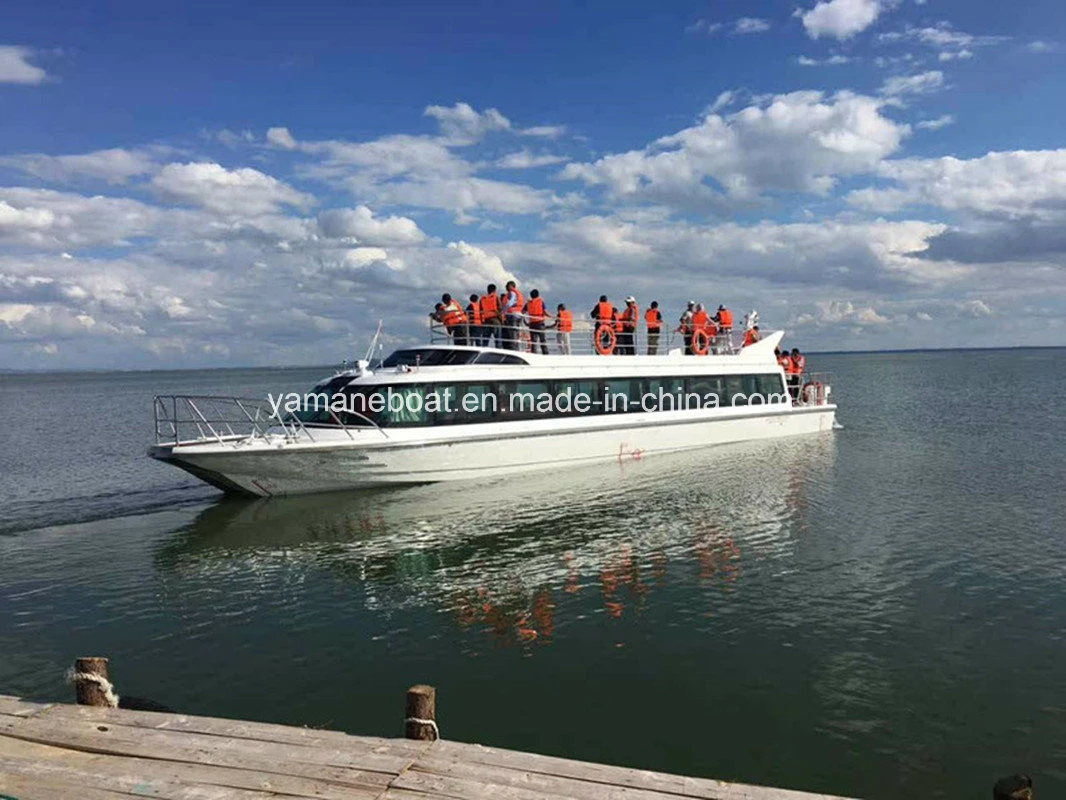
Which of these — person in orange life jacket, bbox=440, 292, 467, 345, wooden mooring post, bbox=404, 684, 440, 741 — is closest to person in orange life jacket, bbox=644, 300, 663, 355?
person in orange life jacket, bbox=440, 292, 467, 345

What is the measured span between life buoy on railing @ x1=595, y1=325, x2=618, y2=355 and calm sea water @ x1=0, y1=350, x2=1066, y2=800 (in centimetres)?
498

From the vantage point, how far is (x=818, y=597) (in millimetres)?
11984

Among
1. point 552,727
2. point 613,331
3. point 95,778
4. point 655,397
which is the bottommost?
point 552,727

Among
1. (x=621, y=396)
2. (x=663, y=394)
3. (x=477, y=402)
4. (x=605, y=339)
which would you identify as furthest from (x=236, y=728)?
(x=663, y=394)

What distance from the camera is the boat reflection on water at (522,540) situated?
12.5 meters

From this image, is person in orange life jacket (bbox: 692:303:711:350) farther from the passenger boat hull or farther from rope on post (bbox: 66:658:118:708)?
rope on post (bbox: 66:658:118:708)

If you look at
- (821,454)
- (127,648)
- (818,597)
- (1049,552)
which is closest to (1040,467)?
(821,454)

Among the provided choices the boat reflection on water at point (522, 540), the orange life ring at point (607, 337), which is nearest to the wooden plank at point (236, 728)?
the boat reflection on water at point (522, 540)

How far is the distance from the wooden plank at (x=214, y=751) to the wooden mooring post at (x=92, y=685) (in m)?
0.34

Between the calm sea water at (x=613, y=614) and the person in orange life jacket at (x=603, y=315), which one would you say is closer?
the calm sea water at (x=613, y=614)

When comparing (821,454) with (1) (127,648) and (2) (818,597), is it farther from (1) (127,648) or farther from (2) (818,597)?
(1) (127,648)

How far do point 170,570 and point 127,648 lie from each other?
383cm

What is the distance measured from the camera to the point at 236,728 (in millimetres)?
6270

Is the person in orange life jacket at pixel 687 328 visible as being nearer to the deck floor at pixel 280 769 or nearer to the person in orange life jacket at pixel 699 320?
the person in orange life jacket at pixel 699 320
